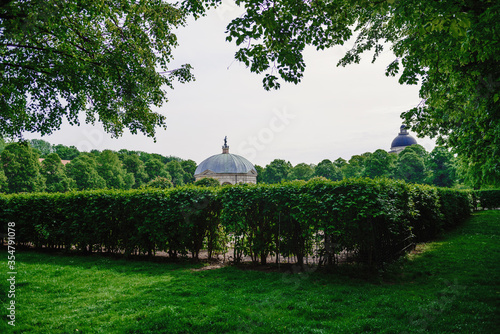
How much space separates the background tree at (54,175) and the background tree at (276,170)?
59.1 m

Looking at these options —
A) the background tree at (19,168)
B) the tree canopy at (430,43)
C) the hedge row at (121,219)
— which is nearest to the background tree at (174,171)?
the background tree at (19,168)

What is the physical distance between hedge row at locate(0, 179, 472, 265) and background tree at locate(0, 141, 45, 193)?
3681cm

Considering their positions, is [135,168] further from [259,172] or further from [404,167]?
[404,167]

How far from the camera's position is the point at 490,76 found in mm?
6188

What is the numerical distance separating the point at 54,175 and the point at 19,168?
620 cm

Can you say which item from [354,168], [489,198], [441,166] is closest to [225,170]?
[354,168]

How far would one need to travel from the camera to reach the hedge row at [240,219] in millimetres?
7359

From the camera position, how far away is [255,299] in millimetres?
5691

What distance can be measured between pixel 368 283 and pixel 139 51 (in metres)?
8.65

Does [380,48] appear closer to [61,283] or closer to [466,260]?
[466,260]

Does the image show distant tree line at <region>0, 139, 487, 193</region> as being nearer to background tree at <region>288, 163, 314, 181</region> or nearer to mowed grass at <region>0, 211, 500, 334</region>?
background tree at <region>288, 163, 314, 181</region>

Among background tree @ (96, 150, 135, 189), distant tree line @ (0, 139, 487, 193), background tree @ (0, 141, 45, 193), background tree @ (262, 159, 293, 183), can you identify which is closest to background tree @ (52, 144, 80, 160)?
distant tree line @ (0, 139, 487, 193)

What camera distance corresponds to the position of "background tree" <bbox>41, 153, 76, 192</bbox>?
4739 centimetres

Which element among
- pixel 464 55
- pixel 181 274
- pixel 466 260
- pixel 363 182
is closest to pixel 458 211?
pixel 466 260
